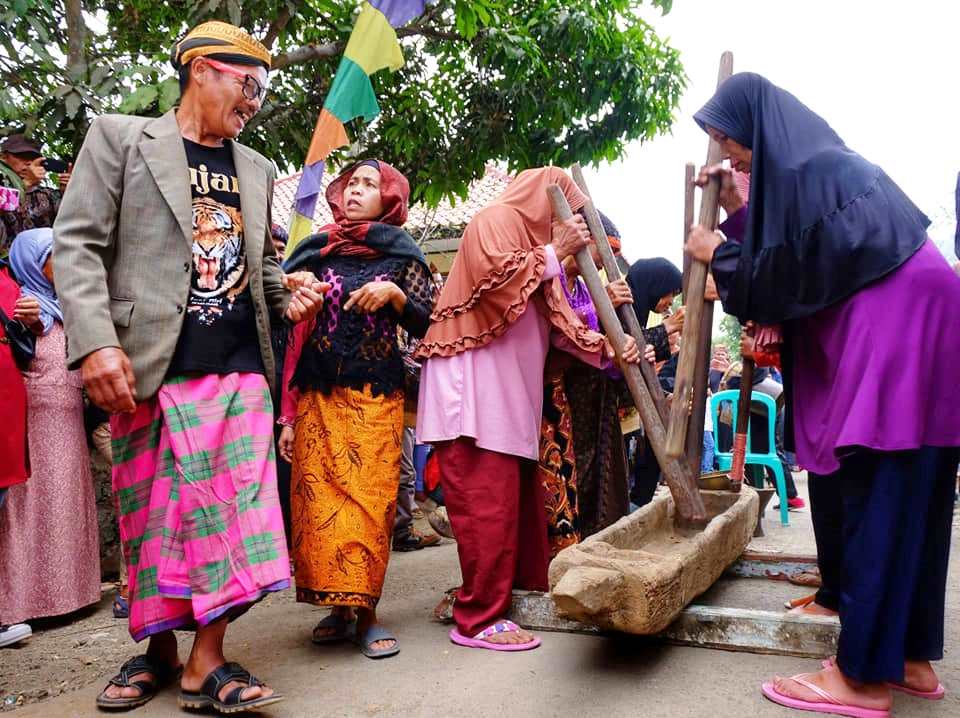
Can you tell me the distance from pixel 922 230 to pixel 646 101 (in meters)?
7.00

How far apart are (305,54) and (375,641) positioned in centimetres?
542

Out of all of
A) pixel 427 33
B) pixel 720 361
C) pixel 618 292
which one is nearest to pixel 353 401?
pixel 618 292

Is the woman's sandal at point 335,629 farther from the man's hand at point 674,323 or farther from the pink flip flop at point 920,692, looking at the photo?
the man's hand at point 674,323

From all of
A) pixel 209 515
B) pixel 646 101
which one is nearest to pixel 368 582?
pixel 209 515

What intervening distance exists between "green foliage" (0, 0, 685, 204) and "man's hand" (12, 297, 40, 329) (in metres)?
3.69

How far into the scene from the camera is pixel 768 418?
7395 millimetres

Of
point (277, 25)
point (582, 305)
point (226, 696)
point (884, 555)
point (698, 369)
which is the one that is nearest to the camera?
point (884, 555)

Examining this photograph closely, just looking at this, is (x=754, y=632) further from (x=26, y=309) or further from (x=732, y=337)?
(x=732, y=337)

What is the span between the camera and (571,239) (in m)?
3.27

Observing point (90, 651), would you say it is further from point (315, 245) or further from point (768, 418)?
point (768, 418)

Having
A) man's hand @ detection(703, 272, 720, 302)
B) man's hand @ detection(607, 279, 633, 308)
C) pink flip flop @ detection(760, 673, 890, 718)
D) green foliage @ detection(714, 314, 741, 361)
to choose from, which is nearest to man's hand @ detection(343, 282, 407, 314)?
man's hand @ detection(607, 279, 633, 308)

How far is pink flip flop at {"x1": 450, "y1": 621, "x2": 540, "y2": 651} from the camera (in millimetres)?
2938

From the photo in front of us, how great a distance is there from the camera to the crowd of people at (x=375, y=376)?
7.36ft

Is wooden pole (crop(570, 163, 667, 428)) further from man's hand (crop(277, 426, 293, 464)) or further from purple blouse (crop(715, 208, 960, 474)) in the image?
man's hand (crop(277, 426, 293, 464))
